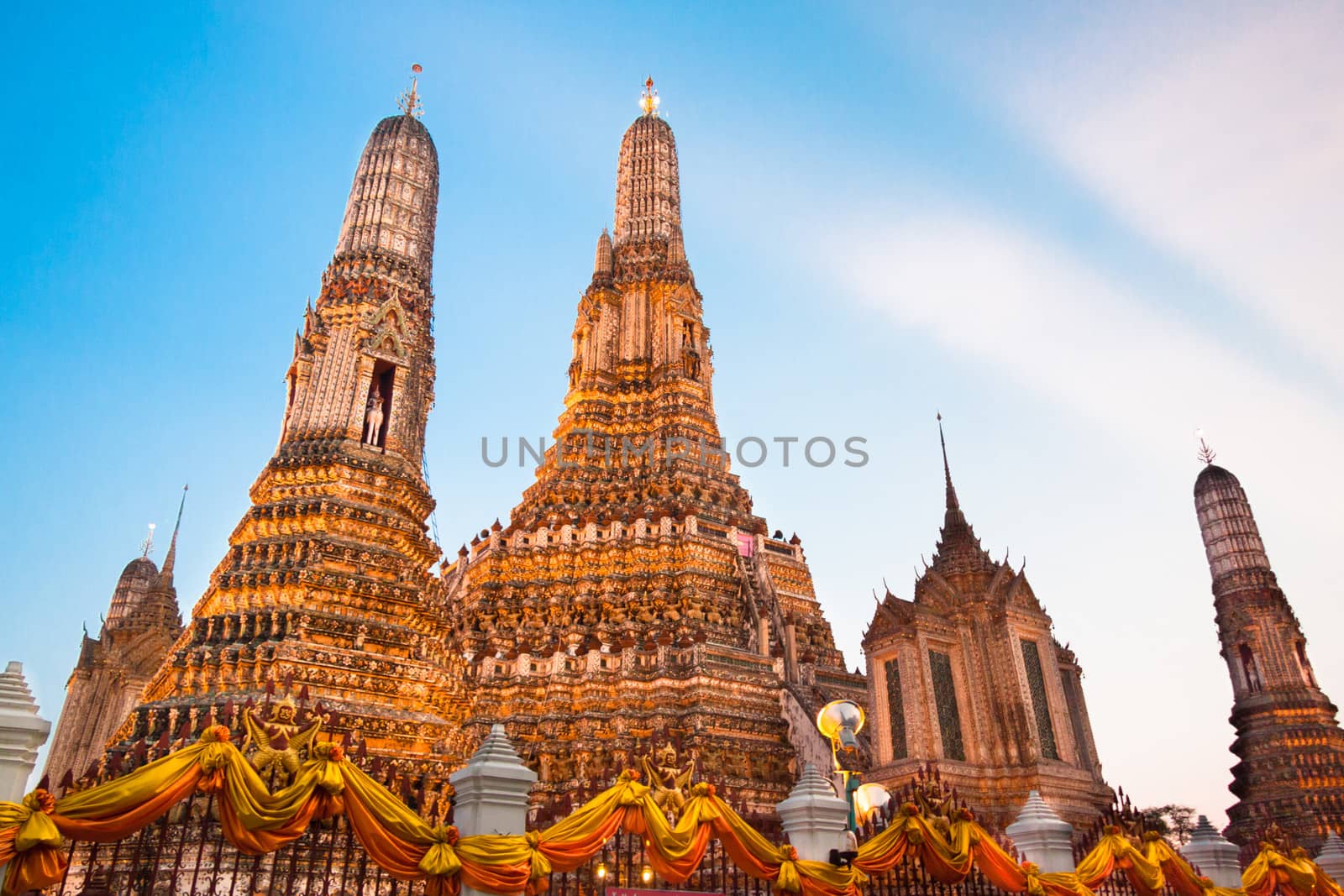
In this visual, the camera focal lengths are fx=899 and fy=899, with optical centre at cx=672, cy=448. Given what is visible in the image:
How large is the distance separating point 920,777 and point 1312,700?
85.1 feet

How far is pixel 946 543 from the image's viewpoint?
58.7 ft

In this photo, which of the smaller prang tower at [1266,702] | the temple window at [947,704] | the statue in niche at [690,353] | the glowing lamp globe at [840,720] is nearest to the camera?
the glowing lamp globe at [840,720]

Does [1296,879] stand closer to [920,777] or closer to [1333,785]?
[920,777]

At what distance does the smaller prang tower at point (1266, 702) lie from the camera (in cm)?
2966

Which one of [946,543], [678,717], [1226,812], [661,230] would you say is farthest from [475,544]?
[1226,812]

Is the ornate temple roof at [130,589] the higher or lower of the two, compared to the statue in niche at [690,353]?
lower

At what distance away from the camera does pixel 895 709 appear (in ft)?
51.8

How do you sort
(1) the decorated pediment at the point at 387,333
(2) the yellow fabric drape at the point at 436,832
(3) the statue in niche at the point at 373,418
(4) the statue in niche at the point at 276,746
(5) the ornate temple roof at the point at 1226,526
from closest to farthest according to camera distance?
(2) the yellow fabric drape at the point at 436,832
(4) the statue in niche at the point at 276,746
(3) the statue in niche at the point at 373,418
(1) the decorated pediment at the point at 387,333
(5) the ornate temple roof at the point at 1226,526

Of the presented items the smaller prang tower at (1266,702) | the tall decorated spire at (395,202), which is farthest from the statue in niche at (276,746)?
the smaller prang tower at (1266,702)

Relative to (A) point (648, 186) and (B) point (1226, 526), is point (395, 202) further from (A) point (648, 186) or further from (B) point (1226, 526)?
(B) point (1226, 526)

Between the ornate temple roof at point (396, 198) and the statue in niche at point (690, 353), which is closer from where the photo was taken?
the ornate temple roof at point (396, 198)

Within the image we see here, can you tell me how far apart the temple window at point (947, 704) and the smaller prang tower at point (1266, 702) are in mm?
18498

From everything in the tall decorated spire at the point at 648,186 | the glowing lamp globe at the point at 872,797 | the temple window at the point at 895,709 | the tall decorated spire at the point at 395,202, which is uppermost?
the tall decorated spire at the point at 648,186

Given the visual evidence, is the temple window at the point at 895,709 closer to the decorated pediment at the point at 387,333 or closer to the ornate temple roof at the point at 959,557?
the ornate temple roof at the point at 959,557
